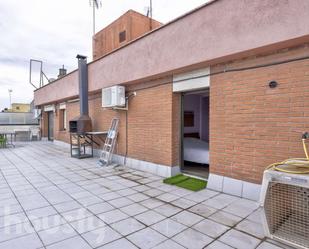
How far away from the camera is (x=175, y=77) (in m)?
4.61

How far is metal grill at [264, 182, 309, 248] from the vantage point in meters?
2.02

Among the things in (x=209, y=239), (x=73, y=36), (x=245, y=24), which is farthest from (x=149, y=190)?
(x=73, y=36)

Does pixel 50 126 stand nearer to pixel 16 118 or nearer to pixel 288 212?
pixel 16 118

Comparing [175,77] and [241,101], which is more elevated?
[175,77]

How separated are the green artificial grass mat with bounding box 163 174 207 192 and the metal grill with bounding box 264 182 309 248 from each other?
1685 millimetres

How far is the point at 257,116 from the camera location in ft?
10.6

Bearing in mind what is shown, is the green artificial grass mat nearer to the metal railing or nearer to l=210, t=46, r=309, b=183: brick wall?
l=210, t=46, r=309, b=183: brick wall

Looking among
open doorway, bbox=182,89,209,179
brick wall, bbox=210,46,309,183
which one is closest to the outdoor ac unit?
brick wall, bbox=210,46,309,183

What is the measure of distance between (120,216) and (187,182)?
6.32ft

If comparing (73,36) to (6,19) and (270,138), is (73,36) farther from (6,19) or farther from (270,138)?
(270,138)

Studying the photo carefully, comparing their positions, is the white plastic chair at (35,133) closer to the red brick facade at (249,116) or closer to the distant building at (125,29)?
the distant building at (125,29)

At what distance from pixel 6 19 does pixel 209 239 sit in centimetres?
822

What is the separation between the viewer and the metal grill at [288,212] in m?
2.02

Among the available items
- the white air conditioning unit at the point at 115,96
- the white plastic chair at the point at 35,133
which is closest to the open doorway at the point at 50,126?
the white plastic chair at the point at 35,133
